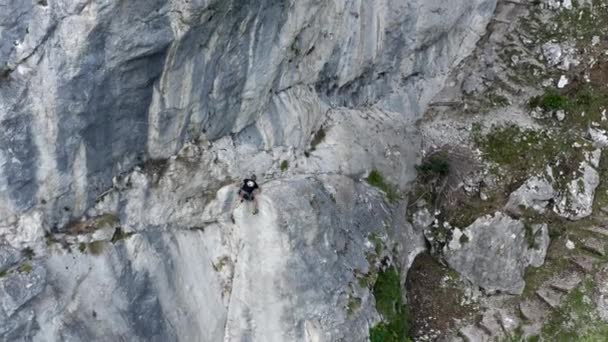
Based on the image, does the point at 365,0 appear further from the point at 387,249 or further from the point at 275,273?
the point at 275,273

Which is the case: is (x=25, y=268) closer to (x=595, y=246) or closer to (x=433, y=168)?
(x=433, y=168)

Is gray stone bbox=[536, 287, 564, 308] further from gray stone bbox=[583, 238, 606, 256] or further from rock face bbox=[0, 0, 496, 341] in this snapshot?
rock face bbox=[0, 0, 496, 341]

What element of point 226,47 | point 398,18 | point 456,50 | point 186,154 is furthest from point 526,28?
point 186,154

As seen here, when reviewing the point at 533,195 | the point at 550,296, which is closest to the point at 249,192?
the point at 533,195

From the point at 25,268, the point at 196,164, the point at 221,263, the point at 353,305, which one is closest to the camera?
the point at 25,268

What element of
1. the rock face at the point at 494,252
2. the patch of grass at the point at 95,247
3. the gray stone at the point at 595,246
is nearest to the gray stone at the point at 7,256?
the patch of grass at the point at 95,247

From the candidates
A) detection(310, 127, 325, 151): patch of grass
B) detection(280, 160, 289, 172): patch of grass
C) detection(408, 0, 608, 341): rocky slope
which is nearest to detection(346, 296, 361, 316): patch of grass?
detection(408, 0, 608, 341): rocky slope
